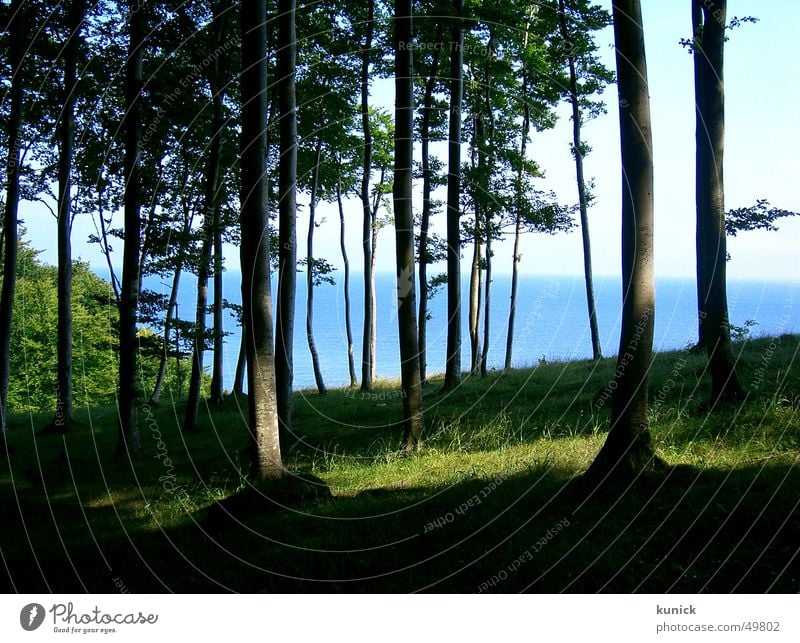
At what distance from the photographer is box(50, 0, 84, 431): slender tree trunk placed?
17.9 metres

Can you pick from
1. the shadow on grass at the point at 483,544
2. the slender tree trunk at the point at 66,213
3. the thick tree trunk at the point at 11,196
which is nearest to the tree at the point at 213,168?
the slender tree trunk at the point at 66,213

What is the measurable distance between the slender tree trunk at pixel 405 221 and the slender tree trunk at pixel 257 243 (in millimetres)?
2514

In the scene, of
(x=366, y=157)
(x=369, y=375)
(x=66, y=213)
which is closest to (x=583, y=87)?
(x=366, y=157)

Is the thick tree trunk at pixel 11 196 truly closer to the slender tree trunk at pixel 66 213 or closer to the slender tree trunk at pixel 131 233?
the slender tree trunk at pixel 66 213

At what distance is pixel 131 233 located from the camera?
49.9 feet

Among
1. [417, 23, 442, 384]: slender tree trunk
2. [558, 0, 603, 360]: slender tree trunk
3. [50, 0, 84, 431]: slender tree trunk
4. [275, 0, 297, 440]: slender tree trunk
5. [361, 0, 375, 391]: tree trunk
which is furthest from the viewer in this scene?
[558, 0, 603, 360]: slender tree trunk

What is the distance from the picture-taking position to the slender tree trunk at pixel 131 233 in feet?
49.3

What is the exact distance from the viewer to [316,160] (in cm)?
2228

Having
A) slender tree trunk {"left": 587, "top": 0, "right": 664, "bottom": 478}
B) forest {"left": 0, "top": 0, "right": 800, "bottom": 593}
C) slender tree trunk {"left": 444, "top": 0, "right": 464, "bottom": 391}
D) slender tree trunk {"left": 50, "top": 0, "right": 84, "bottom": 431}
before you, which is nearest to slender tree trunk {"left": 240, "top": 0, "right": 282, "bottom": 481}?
forest {"left": 0, "top": 0, "right": 800, "bottom": 593}

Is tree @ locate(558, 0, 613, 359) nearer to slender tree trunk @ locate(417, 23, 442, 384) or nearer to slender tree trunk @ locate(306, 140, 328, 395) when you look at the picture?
slender tree trunk @ locate(417, 23, 442, 384)

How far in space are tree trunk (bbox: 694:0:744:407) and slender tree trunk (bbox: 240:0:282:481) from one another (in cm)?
692

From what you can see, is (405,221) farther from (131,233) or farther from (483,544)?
(131,233)

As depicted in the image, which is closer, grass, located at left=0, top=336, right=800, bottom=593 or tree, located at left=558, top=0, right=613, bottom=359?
grass, located at left=0, top=336, right=800, bottom=593

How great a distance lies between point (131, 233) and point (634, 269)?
39.5ft
